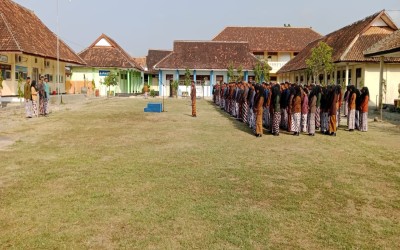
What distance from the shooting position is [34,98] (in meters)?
15.6

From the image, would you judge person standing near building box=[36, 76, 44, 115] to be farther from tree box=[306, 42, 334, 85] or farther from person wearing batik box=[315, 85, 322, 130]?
tree box=[306, 42, 334, 85]

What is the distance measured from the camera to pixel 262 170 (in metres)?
6.90

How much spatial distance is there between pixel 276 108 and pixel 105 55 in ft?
105

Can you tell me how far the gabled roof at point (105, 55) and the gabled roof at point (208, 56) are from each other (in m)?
4.70

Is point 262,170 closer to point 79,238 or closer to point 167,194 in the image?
point 167,194

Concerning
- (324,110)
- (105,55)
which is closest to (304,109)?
(324,110)

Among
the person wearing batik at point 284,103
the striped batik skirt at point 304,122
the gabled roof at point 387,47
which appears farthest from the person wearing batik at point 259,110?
the gabled roof at point 387,47

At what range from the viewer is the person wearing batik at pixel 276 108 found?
11.2 meters

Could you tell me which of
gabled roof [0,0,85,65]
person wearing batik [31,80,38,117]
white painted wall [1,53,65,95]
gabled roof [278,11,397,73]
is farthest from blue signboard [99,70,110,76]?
person wearing batik [31,80,38,117]

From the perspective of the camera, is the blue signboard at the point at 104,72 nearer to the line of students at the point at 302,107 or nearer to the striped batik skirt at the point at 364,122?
the line of students at the point at 302,107

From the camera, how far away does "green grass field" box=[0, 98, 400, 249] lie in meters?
4.03

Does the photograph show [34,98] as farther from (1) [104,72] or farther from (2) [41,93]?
(1) [104,72]

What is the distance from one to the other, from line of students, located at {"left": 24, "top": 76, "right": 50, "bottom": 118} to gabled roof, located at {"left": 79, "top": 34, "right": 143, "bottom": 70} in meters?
22.6

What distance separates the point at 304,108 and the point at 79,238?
9.00 metres
